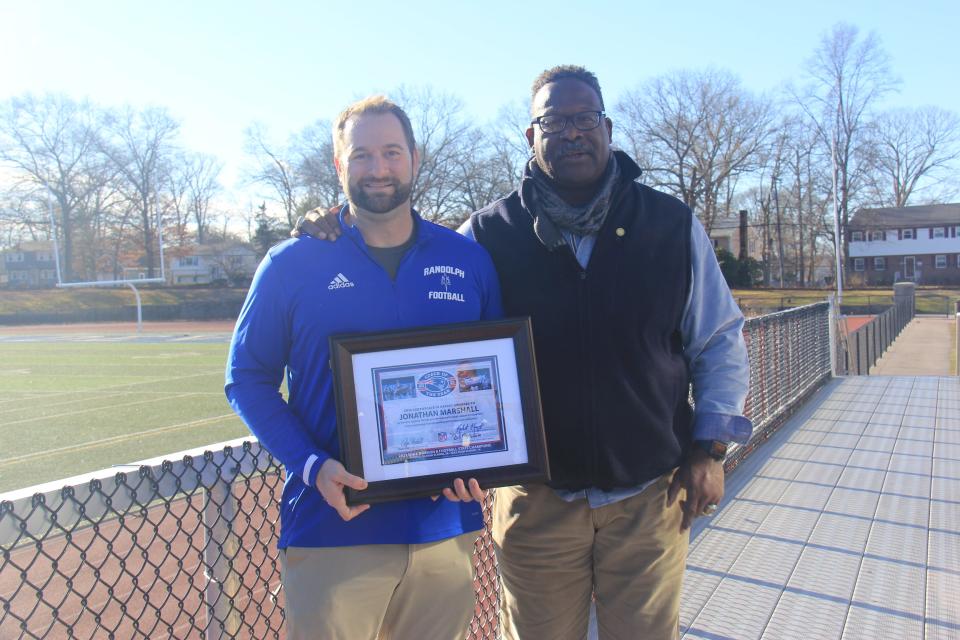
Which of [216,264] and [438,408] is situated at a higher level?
[216,264]

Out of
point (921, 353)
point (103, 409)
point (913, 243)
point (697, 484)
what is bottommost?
point (921, 353)

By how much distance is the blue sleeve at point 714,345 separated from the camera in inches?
99.7

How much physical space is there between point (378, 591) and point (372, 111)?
134 cm

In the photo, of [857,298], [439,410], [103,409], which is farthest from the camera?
[857,298]

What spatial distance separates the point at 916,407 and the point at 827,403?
0.94 metres

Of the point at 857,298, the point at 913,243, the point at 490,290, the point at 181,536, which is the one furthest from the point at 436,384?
the point at 913,243

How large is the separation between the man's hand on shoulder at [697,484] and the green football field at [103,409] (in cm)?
749

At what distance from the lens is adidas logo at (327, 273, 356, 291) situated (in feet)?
7.07

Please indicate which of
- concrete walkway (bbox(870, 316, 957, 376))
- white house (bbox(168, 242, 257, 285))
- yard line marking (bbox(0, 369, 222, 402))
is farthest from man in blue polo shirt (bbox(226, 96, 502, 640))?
white house (bbox(168, 242, 257, 285))

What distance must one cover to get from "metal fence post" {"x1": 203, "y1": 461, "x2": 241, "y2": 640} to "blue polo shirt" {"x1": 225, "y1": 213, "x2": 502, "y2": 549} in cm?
39

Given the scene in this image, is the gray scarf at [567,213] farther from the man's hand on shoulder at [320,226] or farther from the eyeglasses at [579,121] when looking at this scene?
the man's hand on shoulder at [320,226]

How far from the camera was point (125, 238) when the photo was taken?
6544 cm

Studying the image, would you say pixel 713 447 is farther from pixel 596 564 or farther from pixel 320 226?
pixel 320 226

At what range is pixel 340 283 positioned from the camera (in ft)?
7.10
